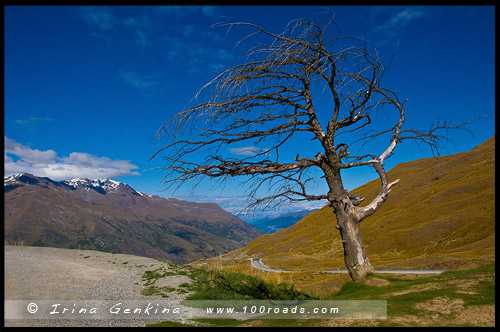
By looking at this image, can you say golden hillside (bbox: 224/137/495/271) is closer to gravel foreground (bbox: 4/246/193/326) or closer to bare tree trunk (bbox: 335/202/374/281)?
bare tree trunk (bbox: 335/202/374/281)

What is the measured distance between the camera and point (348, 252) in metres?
17.5

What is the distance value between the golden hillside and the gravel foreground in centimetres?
3101

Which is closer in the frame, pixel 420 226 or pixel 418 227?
pixel 418 227

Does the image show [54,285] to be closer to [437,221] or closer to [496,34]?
[496,34]

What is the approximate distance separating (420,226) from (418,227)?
0.79 m

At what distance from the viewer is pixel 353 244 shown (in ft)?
56.7

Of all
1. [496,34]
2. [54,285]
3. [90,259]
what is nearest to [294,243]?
[90,259]

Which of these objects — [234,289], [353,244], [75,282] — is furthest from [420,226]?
[75,282]

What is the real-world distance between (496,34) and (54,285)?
74.4 feet

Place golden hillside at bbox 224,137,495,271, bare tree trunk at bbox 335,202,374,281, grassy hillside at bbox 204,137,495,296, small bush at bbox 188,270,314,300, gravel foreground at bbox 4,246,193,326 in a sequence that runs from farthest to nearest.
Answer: golden hillside at bbox 224,137,495,271, grassy hillside at bbox 204,137,495,296, small bush at bbox 188,270,314,300, bare tree trunk at bbox 335,202,374,281, gravel foreground at bbox 4,246,193,326

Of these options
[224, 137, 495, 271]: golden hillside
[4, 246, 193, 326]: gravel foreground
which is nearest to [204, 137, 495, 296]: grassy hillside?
[224, 137, 495, 271]: golden hillside

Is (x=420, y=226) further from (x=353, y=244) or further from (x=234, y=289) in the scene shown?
(x=353, y=244)

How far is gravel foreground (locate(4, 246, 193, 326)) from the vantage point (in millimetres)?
15672

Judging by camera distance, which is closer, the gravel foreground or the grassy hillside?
the gravel foreground
